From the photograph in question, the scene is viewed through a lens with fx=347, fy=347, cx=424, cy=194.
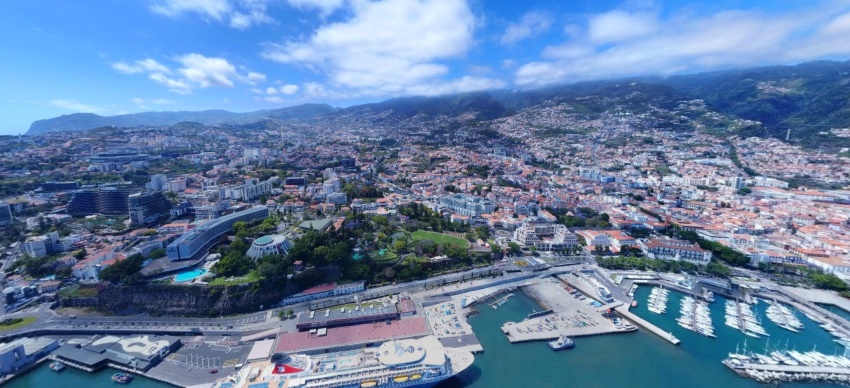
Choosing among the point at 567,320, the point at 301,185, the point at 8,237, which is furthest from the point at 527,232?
the point at 8,237

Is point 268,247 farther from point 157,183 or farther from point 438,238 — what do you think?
point 157,183

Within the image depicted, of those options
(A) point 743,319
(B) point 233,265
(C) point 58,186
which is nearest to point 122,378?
(B) point 233,265

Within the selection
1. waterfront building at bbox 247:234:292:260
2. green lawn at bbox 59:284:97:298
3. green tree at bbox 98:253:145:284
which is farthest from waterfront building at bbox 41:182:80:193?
waterfront building at bbox 247:234:292:260

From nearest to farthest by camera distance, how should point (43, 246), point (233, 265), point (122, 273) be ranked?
point (122, 273) → point (233, 265) → point (43, 246)

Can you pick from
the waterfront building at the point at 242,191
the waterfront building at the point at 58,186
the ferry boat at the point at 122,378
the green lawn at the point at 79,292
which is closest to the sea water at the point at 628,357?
the ferry boat at the point at 122,378

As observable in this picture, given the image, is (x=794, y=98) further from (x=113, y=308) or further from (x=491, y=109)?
(x=113, y=308)

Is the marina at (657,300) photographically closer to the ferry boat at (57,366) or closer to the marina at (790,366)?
the marina at (790,366)
